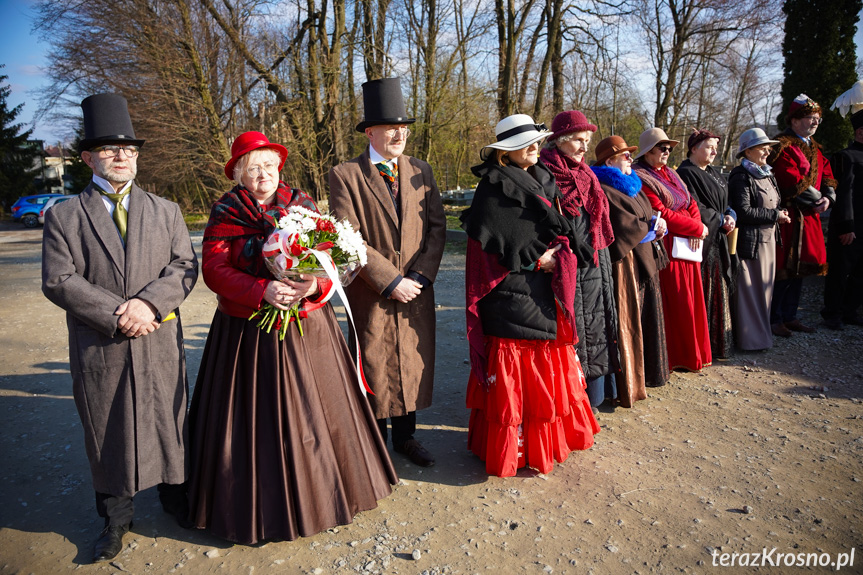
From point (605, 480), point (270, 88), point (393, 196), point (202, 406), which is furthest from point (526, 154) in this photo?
point (270, 88)

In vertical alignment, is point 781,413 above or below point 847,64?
below

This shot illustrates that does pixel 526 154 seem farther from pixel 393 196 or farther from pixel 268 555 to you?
pixel 268 555

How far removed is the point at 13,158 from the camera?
1454 inches

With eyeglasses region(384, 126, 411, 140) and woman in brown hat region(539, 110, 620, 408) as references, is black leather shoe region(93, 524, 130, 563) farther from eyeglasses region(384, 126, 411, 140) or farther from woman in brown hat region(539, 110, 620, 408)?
woman in brown hat region(539, 110, 620, 408)

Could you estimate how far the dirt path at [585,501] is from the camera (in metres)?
2.68

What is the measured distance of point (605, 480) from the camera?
3318 mm

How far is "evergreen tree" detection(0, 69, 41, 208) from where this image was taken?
1404 inches

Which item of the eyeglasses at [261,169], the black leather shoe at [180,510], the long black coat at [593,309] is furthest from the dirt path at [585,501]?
the eyeglasses at [261,169]

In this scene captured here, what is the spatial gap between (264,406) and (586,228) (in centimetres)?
227

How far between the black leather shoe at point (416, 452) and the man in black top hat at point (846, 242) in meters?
4.99

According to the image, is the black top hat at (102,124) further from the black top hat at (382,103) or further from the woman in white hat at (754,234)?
the woman in white hat at (754,234)

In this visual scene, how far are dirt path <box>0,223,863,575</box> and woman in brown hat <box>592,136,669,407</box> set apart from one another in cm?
24

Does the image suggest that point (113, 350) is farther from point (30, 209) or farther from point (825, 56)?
point (30, 209)

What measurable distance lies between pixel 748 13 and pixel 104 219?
19.4 m
